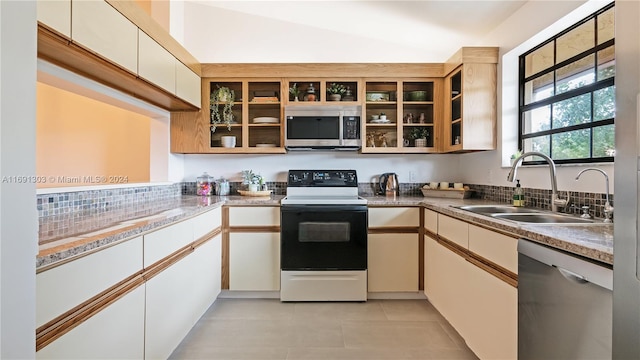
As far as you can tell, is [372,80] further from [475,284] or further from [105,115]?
[105,115]

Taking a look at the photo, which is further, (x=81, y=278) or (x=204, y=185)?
(x=204, y=185)

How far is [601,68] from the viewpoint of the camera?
1.76m

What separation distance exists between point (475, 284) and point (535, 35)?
1.82 metres

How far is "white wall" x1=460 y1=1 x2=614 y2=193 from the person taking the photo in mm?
1796

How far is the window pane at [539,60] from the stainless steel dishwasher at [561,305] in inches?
65.6

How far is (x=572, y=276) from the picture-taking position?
1.07 meters

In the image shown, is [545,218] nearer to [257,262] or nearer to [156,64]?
[257,262]

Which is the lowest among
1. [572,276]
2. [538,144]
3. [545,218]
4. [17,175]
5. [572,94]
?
[572,276]

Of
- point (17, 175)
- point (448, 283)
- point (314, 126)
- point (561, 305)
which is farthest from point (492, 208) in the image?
point (17, 175)

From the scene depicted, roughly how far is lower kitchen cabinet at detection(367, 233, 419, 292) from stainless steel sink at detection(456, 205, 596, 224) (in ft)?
2.09

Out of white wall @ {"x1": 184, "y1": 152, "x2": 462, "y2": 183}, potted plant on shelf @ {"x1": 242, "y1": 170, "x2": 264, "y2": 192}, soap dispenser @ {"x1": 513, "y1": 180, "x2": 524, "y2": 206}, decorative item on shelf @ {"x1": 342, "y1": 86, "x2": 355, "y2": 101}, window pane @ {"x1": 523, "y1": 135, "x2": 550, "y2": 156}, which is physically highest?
decorative item on shelf @ {"x1": 342, "y1": 86, "x2": 355, "y2": 101}

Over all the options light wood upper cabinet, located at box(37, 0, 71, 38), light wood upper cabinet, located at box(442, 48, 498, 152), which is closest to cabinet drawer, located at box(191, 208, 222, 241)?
light wood upper cabinet, located at box(37, 0, 71, 38)

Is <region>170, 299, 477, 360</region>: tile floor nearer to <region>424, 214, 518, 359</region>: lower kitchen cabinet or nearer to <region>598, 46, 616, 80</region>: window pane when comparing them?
<region>424, 214, 518, 359</region>: lower kitchen cabinet

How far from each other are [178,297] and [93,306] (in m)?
0.73
